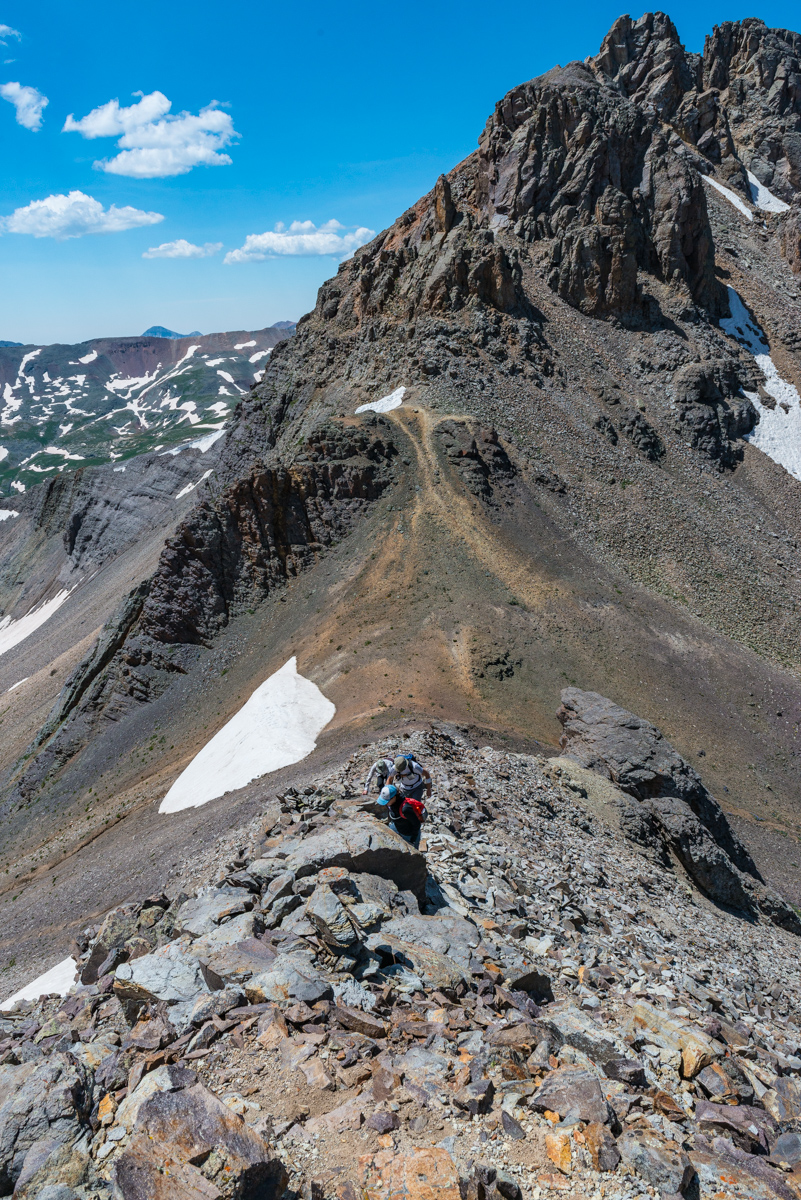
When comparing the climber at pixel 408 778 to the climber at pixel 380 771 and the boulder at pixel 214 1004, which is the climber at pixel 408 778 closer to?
the climber at pixel 380 771

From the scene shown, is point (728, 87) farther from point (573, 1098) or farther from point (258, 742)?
point (573, 1098)

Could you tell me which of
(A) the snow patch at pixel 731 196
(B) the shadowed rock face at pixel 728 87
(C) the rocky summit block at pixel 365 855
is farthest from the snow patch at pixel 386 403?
(B) the shadowed rock face at pixel 728 87

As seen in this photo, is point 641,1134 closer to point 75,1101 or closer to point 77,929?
point 75,1101

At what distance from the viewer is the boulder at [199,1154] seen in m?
5.35

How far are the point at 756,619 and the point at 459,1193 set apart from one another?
4313cm

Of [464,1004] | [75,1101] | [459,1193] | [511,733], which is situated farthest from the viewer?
[511,733]

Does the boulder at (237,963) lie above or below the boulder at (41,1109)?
below

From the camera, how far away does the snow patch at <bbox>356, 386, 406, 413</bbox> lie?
4928 cm

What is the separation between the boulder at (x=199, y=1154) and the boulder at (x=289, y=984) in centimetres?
191

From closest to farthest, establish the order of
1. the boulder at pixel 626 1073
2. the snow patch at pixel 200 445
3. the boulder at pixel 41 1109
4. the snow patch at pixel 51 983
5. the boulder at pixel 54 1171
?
the boulder at pixel 54 1171, the boulder at pixel 41 1109, the boulder at pixel 626 1073, the snow patch at pixel 51 983, the snow patch at pixel 200 445

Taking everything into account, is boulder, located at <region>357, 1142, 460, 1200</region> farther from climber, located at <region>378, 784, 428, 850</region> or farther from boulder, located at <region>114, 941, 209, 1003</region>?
climber, located at <region>378, 784, 428, 850</region>

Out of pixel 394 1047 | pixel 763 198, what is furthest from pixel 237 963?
pixel 763 198

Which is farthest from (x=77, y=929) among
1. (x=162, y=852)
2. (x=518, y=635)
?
(x=518, y=635)

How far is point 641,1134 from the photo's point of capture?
6609mm
